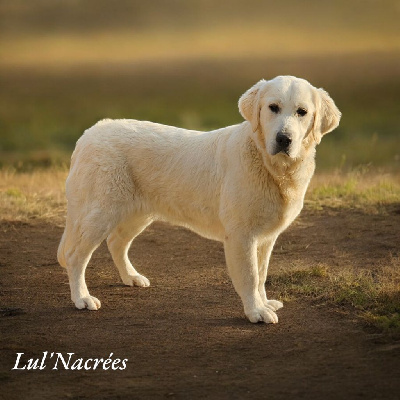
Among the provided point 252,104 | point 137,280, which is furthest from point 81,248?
point 252,104

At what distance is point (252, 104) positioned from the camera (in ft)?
18.4

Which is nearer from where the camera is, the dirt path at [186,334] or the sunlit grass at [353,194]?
the dirt path at [186,334]

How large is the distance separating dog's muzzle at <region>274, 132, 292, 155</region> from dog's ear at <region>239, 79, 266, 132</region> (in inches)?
12.4

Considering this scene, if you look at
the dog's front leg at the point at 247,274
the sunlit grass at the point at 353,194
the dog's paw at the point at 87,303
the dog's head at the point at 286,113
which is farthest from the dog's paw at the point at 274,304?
the sunlit grass at the point at 353,194

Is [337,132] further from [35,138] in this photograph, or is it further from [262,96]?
[262,96]

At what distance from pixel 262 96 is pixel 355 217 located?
12.3 feet

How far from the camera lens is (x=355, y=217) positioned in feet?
29.1

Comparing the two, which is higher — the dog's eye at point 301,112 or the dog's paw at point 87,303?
the dog's eye at point 301,112

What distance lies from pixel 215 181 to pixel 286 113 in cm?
86

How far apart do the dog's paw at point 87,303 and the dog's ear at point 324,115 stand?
2.17m

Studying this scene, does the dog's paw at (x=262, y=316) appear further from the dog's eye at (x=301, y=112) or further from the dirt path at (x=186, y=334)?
the dog's eye at (x=301, y=112)

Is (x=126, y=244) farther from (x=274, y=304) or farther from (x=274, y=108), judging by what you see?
(x=274, y=108)

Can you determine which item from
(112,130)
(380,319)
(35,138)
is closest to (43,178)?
(112,130)

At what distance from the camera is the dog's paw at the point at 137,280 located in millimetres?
6684
